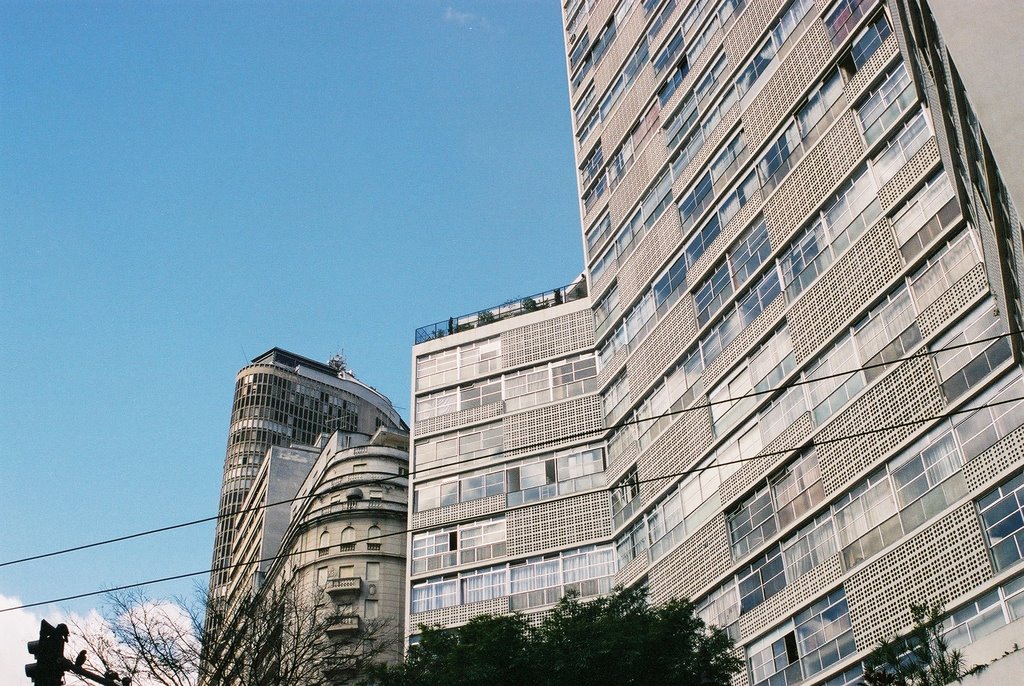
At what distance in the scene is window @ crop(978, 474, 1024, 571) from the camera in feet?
60.5

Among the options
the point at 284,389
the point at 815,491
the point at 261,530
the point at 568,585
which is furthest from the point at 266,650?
the point at 284,389

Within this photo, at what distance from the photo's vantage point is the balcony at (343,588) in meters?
42.2

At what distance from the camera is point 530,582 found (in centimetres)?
3272

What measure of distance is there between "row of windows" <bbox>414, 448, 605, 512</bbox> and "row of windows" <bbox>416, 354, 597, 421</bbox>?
2136 millimetres

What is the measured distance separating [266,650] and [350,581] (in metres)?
16.5

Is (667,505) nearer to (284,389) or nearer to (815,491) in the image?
(815,491)

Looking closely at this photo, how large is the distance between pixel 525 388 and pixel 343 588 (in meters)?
11.6

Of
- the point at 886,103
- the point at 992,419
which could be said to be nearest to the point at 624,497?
the point at 886,103

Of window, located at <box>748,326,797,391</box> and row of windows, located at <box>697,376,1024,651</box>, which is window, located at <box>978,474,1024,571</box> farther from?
window, located at <box>748,326,797,391</box>

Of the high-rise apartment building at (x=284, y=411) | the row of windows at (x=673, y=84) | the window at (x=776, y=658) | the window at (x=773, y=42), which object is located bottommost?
the window at (x=776, y=658)

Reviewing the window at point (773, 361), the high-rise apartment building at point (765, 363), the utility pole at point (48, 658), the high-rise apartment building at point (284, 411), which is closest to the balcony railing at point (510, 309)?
the high-rise apartment building at point (765, 363)

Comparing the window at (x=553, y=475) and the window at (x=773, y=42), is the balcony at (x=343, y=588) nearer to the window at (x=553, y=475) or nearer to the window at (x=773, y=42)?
the window at (x=553, y=475)

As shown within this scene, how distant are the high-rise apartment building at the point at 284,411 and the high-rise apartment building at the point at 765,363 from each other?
179 ft

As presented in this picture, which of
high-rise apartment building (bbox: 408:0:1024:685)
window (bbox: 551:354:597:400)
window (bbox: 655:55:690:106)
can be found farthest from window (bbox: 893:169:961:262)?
window (bbox: 551:354:597:400)
